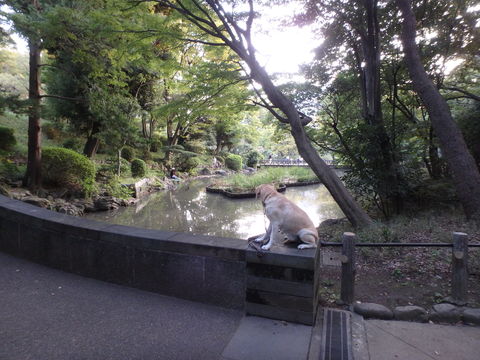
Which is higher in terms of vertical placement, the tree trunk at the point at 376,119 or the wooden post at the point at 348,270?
the tree trunk at the point at 376,119

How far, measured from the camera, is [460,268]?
110 inches

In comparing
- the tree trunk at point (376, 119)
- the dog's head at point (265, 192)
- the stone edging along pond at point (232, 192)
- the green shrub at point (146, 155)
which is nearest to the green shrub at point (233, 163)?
the green shrub at point (146, 155)

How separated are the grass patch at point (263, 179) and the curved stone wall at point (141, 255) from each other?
1204cm

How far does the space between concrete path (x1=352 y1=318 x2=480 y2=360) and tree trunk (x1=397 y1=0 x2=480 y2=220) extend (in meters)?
3.86

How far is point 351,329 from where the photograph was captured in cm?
227

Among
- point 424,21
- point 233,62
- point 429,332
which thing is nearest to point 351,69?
point 424,21

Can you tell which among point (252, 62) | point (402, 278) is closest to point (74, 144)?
point (252, 62)

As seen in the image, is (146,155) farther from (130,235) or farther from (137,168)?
(130,235)

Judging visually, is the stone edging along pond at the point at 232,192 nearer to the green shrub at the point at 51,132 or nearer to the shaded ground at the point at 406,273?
the shaded ground at the point at 406,273

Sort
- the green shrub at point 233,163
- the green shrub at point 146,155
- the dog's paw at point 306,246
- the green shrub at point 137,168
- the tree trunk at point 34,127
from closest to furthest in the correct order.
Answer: the dog's paw at point 306,246
the tree trunk at point 34,127
the green shrub at point 137,168
the green shrub at point 146,155
the green shrub at point 233,163

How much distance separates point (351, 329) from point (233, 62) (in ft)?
20.9

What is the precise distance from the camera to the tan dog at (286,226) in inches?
94.1

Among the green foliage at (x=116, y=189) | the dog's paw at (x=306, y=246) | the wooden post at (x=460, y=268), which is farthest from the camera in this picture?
the green foliage at (x=116, y=189)

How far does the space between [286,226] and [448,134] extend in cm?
508
